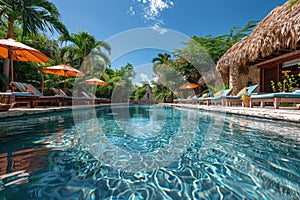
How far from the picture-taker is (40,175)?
135cm

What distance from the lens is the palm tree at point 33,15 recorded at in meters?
4.86

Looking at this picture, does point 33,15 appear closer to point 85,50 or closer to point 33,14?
point 33,14

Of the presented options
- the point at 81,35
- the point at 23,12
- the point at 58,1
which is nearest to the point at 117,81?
the point at 81,35

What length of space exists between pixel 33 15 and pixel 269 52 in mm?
9813

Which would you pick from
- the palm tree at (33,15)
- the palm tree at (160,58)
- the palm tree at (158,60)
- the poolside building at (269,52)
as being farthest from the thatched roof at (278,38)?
the palm tree at (160,58)

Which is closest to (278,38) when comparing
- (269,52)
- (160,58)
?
(269,52)

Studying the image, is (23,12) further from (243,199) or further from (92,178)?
(243,199)

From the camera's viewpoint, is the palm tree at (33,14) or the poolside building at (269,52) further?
the poolside building at (269,52)

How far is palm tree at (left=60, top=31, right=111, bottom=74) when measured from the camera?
13.8 m

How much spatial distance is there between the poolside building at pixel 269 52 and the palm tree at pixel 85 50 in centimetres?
1173

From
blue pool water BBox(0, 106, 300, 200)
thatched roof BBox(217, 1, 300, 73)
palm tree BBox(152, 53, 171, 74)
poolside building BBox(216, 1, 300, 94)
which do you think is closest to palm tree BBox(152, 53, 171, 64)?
palm tree BBox(152, 53, 171, 74)

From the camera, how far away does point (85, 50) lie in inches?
548

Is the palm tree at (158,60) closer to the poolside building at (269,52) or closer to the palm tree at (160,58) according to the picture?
the palm tree at (160,58)

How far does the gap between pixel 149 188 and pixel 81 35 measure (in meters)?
16.2
